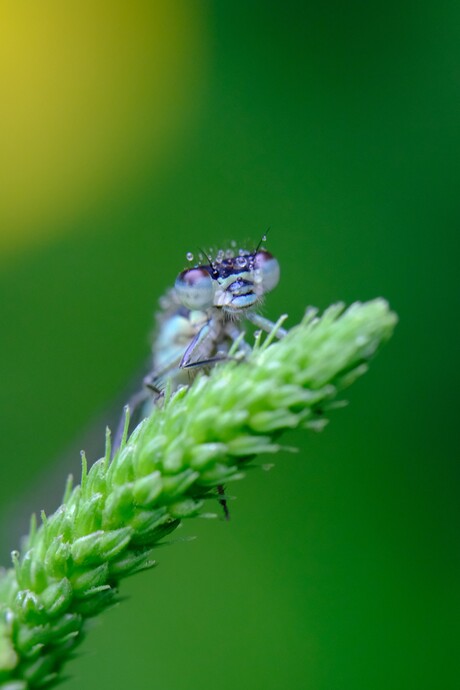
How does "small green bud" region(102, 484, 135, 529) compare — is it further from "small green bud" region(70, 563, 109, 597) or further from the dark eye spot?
the dark eye spot

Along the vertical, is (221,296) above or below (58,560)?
above

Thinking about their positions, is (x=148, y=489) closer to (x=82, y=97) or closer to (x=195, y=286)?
(x=195, y=286)

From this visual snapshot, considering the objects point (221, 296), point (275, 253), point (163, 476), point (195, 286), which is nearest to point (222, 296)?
point (221, 296)

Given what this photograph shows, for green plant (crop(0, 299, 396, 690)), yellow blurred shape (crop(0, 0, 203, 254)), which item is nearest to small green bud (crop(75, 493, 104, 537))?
green plant (crop(0, 299, 396, 690))

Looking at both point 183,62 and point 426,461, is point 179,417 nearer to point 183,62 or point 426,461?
point 426,461

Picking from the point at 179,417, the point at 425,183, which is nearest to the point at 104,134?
the point at 425,183

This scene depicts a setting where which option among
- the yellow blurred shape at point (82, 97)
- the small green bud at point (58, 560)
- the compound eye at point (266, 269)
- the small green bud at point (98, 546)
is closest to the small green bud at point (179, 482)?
the small green bud at point (98, 546)
